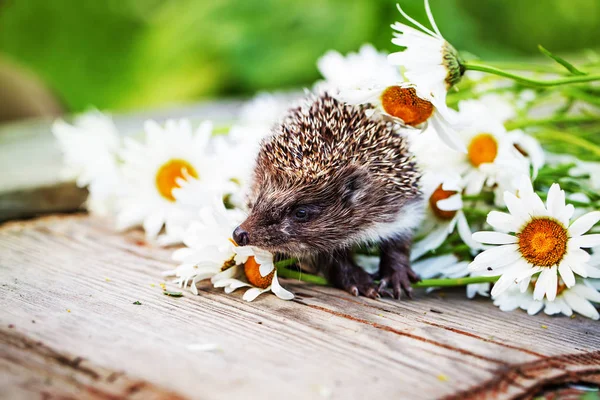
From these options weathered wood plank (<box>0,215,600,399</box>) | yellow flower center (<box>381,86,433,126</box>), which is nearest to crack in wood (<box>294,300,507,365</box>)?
weathered wood plank (<box>0,215,600,399</box>)

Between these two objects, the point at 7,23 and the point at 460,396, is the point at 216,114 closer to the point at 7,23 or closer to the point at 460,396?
the point at 460,396

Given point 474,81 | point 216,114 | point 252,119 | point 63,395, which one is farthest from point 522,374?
point 216,114

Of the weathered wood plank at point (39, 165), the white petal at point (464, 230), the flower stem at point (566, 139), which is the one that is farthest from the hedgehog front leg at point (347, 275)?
the weathered wood plank at point (39, 165)

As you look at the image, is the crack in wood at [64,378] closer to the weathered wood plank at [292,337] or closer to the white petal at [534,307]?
the weathered wood plank at [292,337]

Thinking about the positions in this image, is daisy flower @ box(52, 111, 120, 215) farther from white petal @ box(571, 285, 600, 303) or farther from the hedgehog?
white petal @ box(571, 285, 600, 303)

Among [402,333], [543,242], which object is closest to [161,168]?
[402,333]

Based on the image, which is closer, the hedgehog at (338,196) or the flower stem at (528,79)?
the flower stem at (528,79)
